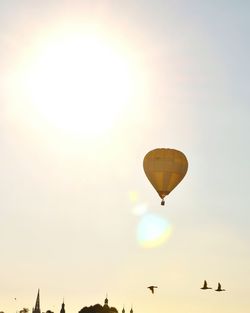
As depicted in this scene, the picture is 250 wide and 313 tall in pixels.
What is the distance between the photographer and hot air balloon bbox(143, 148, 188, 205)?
214 feet

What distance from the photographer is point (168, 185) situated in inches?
2591

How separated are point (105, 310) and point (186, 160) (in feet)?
322

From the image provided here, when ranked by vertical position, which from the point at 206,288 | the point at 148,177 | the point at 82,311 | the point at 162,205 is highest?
the point at 82,311

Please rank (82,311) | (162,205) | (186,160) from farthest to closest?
(82,311) → (186,160) → (162,205)

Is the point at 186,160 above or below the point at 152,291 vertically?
above

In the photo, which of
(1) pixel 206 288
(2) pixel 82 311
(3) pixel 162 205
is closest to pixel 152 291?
(1) pixel 206 288

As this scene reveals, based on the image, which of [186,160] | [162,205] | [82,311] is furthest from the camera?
[82,311]

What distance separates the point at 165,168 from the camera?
65.1m

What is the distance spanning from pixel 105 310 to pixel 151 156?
9863cm

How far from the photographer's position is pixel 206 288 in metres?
64.9

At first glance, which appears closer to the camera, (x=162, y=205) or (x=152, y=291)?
(x=162, y=205)

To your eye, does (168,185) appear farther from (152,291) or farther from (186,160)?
(152,291)

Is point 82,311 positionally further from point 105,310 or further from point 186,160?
point 186,160

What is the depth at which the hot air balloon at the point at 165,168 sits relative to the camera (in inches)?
2564
